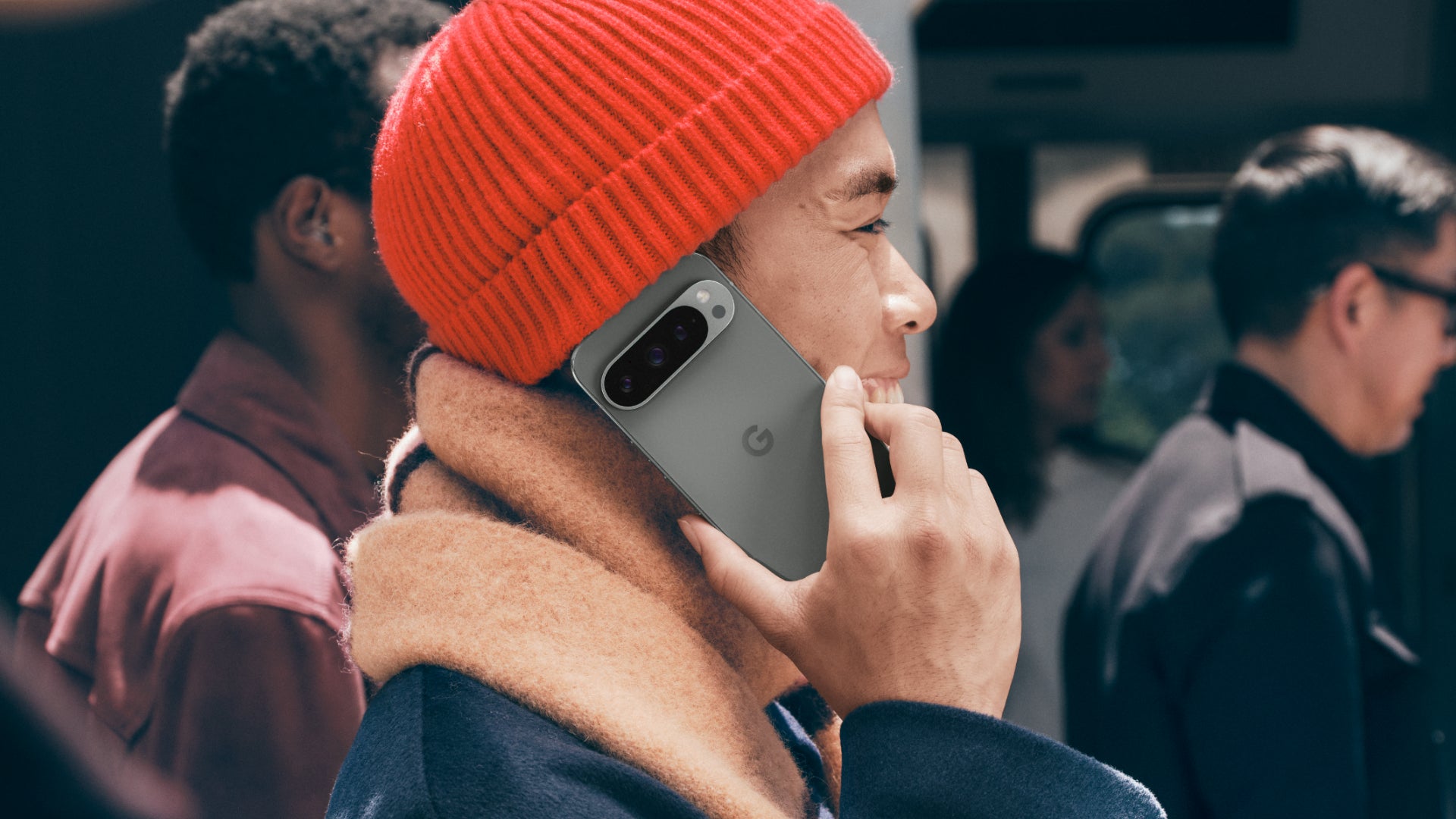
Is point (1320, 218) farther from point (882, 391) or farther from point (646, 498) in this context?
point (646, 498)

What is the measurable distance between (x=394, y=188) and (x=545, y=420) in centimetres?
28

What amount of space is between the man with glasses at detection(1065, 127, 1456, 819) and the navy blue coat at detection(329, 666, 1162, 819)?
122 cm

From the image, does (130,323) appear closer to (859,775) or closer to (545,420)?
(545,420)

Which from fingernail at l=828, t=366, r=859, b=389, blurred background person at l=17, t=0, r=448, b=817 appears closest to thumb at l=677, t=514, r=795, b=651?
fingernail at l=828, t=366, r=859, b=389

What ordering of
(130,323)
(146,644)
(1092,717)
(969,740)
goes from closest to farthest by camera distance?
(969,740), (146,644), (130,323), (1092,717)

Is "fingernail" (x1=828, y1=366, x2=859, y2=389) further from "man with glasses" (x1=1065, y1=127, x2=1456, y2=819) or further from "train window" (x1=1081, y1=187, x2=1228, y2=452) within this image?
"train window" (x1=1081, y1=187, x2=1228, y2=452)

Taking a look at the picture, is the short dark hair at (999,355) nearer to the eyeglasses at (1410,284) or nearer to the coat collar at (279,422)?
the eyeglasses at (1410,284)

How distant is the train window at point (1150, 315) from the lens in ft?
15.3

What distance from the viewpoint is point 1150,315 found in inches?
186

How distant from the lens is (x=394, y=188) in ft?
3.69

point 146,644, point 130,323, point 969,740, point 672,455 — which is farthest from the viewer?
point 130,323

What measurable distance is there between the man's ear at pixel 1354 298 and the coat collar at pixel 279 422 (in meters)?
2.04

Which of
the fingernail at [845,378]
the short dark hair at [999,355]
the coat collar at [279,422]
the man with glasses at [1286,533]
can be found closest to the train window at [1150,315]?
the short dark hair at [999,355]

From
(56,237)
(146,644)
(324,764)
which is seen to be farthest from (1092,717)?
(56,237)
